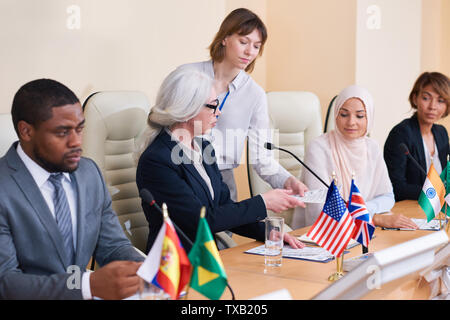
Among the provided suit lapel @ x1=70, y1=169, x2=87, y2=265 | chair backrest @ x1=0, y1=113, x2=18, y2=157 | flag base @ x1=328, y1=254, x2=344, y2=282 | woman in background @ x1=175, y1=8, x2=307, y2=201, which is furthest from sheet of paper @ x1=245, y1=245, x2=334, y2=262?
chair backrest @ x1=0, y1=113, x2=18, y2=157

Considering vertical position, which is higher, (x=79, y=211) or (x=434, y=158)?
(x=79, y=211)

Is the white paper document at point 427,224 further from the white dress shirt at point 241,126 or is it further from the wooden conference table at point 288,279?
the white dress shirt at point 241,126

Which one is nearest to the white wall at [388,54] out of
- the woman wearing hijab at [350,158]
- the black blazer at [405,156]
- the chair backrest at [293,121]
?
the black blazer at [405,156]

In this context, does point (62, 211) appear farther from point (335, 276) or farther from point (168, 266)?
point (335, 276)

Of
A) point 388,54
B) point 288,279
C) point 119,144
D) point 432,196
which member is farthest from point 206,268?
point 388,54

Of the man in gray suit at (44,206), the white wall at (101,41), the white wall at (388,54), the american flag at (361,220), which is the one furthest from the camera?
the white wall at (388,54)

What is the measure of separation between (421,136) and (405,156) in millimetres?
241

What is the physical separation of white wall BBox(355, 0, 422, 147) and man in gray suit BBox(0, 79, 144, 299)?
10.5ft

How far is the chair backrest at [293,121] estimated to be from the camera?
352cm

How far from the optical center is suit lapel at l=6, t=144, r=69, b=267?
1612 millimetres

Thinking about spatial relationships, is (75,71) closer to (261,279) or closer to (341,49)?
(261,279)

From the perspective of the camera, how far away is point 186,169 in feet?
7.34

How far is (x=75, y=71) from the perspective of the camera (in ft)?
10.1

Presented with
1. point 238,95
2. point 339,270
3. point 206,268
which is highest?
point 238,95
